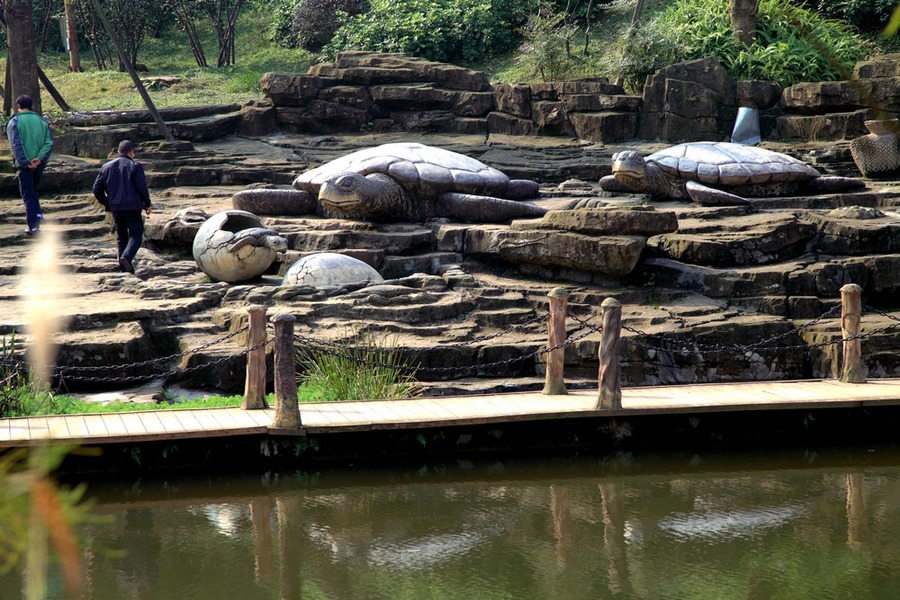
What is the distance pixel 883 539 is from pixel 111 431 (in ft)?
16.7

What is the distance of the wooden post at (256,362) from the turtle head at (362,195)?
4.27 metres

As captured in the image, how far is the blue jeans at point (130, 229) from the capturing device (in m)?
11.0

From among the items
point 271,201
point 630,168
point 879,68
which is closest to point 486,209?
point 630,168

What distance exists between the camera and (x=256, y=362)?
767 centimetres

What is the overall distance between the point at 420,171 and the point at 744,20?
741cm

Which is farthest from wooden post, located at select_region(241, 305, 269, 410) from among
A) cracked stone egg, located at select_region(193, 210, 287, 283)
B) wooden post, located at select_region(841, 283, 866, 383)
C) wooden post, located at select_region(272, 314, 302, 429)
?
wooden post, located at select_region(841, 283, 866, 383)

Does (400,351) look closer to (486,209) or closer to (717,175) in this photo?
(486,209)

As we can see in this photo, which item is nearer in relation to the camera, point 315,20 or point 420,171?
point 420,171

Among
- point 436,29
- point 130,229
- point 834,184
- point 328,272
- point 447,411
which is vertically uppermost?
point 436,29

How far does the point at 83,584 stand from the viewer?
5.62 metres

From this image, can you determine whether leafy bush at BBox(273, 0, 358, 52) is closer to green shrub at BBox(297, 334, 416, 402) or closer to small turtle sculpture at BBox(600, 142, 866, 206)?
small turtle sculpture at BBox(600, 142, 866, 206)

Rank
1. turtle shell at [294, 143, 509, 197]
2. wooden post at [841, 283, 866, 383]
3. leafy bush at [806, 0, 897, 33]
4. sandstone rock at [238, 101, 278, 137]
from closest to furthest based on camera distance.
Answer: wooden post at [841, 283, 866, 383] < turtle shell at [294, 143, 509, 197] < sandstone rock at [238, 101, 278, 137] < leafy bush at [806, 0, 897, 33]

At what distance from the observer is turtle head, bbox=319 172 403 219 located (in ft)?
38.8

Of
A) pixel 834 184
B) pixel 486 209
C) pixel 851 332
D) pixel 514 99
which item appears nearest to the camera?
pixel 851 332
